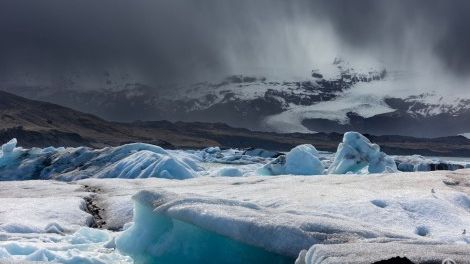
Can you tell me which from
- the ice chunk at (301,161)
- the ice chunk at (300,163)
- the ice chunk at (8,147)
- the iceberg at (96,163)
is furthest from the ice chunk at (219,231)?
the ice chunk at (8,147)

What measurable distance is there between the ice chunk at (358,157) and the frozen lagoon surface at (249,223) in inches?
579

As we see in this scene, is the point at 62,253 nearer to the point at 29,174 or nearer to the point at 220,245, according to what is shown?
the point at 220,245

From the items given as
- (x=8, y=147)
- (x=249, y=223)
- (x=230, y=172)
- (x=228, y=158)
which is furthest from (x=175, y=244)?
(x=228, y=158)

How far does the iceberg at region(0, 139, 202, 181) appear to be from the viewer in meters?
36.0

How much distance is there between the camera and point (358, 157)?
121 ft

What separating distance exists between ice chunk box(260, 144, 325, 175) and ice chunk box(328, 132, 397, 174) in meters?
1.60

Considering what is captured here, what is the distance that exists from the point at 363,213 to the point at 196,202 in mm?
4676

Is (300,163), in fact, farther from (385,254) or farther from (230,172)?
(385,254)

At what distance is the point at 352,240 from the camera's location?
29.3ft

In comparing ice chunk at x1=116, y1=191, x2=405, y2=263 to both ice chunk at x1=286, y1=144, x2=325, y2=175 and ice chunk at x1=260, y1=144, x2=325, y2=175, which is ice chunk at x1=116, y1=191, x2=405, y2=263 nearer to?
ice chunk at x1=260, y1=144, x2=325, y2=175

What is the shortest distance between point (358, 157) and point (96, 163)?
20.3m

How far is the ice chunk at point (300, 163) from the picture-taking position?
3891cm

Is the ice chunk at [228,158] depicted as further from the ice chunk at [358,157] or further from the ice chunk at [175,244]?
the ice chunk at [175,244]

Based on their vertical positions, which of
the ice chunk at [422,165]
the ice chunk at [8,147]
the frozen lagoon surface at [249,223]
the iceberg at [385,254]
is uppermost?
the iceberg at [385,254]
